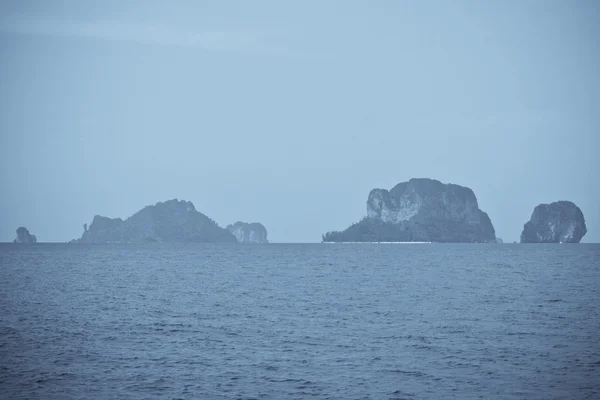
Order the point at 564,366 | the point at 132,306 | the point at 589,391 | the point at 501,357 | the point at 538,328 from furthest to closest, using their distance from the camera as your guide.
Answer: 1. the point at 132,306
2. the point at 538,328
3. the point at 501,357
4. the point at 564,366
5. the point at 589,391

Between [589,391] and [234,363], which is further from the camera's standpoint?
[234,363]

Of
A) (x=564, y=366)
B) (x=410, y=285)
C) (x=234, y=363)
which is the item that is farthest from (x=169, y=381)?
(x=410, y=285)

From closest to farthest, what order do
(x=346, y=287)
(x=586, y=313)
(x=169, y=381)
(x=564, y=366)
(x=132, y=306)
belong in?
(x=169, y=381) → (x=564, y=366) → (x=586, y=313) → (x=132, y=306) → (x=346, y=287)

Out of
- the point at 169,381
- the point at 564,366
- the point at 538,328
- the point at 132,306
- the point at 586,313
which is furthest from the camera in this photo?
the point at 132,306

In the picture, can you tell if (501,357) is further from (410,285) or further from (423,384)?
(410,285)

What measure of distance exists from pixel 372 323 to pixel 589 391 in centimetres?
2254

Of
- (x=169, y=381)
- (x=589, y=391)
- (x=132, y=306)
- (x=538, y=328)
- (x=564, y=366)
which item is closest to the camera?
(x=589, y=391)

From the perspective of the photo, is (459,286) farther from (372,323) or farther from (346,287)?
(372,323)

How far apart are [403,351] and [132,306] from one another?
34946mm

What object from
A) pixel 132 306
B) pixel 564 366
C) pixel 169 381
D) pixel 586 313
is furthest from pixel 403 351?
pixel 132 306

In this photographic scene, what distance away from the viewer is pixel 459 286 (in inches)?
3396

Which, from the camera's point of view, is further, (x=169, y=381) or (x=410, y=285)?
(x=410, y=285)

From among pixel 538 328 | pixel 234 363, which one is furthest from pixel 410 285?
pixel 234 363

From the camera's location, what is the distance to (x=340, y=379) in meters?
33.3
